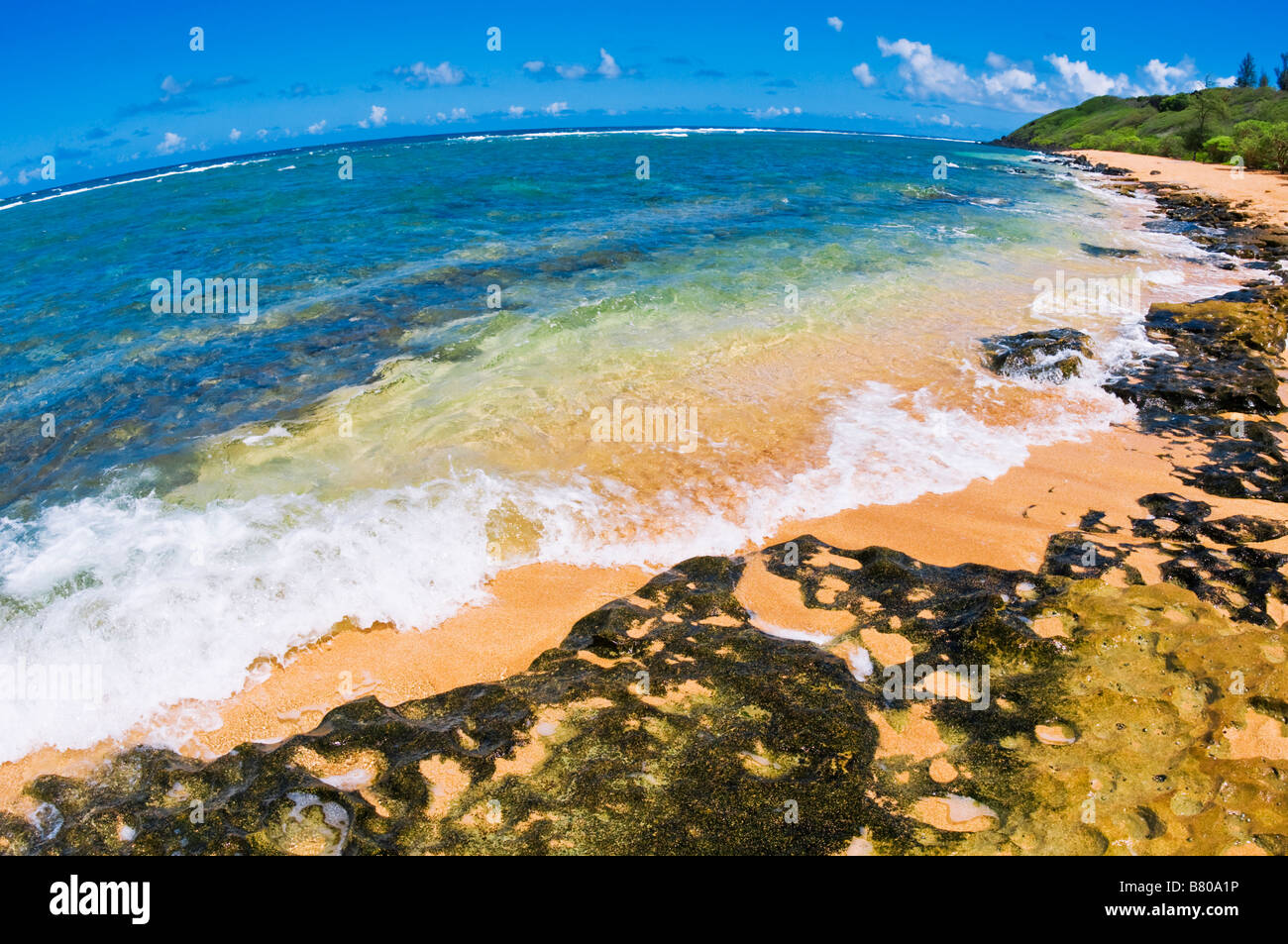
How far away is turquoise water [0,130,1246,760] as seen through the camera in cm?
683

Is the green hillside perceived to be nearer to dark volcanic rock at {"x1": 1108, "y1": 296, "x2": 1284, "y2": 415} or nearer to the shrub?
the shrub

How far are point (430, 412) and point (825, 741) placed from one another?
840 centimetres

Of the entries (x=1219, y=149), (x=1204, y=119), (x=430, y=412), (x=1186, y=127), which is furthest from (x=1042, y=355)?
(x=1186, y=127)

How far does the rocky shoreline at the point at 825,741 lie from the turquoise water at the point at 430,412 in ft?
5.09

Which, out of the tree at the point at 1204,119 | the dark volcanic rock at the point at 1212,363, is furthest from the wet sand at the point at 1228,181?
the dark volcanic rock at the point at 1212,363

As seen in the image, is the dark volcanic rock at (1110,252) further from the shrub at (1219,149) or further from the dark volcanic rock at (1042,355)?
the shrub at (1219,149)

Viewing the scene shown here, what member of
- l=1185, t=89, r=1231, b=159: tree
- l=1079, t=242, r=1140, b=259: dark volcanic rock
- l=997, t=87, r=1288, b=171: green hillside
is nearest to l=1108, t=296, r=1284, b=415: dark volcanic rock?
l=1079, t=242, r=1140, b=259: dark volcanic rock

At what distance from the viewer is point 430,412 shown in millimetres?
10812

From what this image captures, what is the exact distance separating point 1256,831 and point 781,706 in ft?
9.31

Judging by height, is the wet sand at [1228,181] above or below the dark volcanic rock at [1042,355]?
above

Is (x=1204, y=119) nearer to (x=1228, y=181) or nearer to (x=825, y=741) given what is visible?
(x=1228, y=181)

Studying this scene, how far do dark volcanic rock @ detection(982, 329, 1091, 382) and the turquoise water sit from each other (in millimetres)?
676

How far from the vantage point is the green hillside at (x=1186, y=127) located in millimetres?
46250
